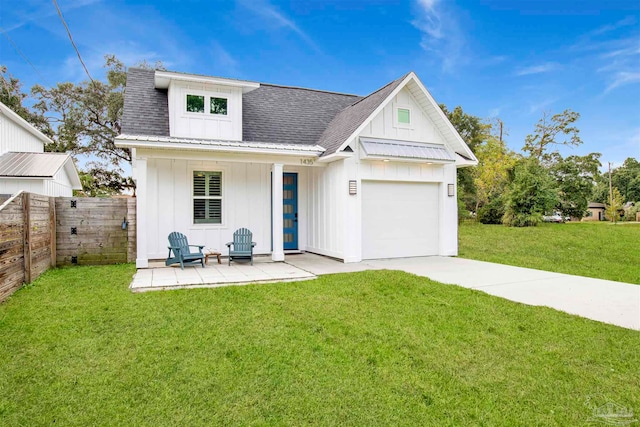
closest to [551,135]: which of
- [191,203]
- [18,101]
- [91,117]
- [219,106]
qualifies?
[219,106]

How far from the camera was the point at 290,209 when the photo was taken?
1085 centimetres

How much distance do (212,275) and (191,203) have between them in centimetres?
301

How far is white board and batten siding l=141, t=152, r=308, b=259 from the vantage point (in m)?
9.02

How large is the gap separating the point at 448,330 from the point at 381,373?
56.9 inches

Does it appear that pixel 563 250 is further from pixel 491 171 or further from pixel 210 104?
pixel 491 171

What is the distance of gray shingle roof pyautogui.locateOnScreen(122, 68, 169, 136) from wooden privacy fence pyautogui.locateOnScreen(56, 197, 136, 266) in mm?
1850

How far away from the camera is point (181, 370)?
3164 mm

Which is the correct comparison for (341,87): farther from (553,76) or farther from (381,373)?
(381,373)

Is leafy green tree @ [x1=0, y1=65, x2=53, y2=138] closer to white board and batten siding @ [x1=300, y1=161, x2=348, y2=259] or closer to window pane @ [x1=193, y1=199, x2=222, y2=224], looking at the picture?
window pane @ [x1=193, y1=199, x2=222, y2=224]

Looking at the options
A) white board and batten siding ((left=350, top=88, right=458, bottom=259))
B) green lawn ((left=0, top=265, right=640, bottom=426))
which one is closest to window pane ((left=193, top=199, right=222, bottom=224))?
white board and batten siding ((left=350, top=88, right=458, bottom=259))

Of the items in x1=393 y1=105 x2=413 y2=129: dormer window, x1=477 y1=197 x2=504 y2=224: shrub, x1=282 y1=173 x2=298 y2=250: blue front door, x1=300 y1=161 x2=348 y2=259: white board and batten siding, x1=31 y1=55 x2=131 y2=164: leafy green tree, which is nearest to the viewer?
x1=300 y1=161 x2=348 y2=259: white board and batten siding

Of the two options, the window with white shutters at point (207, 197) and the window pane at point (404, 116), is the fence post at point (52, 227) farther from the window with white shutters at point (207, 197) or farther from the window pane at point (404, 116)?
the window pane at point (404, 116)

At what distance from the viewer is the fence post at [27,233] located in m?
6.16

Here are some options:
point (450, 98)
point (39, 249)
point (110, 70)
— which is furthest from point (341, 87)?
point (39, 249)
